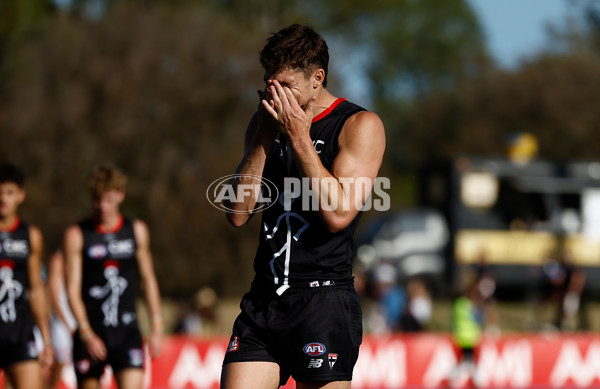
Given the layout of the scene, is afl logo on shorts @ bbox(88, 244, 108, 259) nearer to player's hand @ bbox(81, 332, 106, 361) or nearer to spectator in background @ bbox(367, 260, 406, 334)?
player's hand @ bbox(81, 332, 106, 361)

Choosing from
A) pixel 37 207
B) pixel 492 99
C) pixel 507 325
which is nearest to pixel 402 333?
pixel 507 325

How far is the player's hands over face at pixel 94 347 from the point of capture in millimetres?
8047

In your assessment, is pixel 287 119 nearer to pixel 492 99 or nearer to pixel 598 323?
pixel 598 323

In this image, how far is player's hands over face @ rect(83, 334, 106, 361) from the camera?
8047 mm

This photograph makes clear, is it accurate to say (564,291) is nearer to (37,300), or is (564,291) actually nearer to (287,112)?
(37,300)

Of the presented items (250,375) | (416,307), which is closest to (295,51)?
(250,375)

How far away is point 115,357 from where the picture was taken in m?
8.16

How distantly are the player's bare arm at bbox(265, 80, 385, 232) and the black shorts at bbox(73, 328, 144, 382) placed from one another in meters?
3.93

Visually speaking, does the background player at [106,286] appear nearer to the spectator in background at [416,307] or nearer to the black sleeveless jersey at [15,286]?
the black sleeveless jersey at [15,286]

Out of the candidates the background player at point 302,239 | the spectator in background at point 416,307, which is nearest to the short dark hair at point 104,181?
the background player at point 302,239

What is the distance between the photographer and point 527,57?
48312 mm

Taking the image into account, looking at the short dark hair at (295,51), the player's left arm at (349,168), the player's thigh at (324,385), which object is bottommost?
the player's thigh at (324,385)

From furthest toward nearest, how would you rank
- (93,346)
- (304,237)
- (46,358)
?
1. (46,358)
2. (93,346)
3. (304,237)

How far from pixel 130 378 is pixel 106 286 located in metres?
0.80
